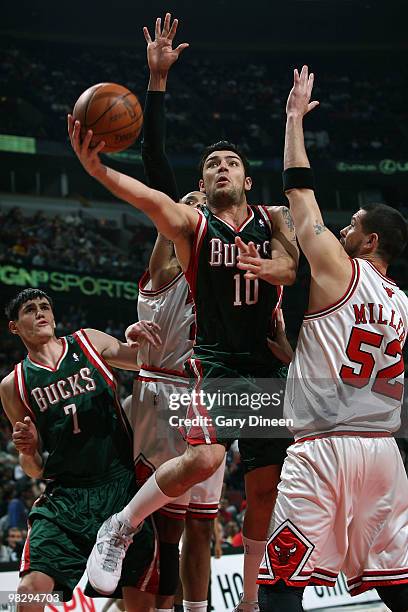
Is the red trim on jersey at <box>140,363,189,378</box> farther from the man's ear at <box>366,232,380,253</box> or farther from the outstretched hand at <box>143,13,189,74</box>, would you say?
the outstretched hand at <box>143,13,189,74</box>

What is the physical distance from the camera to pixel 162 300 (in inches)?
202

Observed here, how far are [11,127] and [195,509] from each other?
738 inches

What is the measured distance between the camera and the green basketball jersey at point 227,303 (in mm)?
4359

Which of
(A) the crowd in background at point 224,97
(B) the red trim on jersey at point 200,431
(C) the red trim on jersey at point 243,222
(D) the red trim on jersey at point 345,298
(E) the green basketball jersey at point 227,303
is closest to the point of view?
(D) the red trim on jersey at point 345,298

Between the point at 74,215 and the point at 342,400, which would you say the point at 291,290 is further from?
the point at 342,400

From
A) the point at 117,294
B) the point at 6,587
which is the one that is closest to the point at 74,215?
the point at 117,294

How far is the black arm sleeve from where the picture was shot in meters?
4.52

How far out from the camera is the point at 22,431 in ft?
15.1

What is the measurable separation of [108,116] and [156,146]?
1.69 feet

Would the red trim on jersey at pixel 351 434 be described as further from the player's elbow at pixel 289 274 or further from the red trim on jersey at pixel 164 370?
the red trim on jersey at pixel 164 370

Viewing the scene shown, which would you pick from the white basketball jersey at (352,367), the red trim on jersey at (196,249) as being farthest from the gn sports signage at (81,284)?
the white basketball jersey at (352,367)

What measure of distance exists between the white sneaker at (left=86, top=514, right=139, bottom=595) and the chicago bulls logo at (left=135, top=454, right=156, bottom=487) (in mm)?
465

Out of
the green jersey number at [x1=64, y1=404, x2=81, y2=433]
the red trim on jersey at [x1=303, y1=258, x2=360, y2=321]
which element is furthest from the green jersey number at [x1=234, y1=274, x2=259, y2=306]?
the green jersey number at [x1=64, y1=404, x2=81, y2=433]

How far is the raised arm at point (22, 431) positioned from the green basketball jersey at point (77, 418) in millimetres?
58
